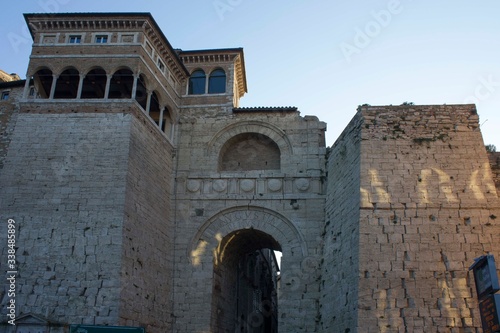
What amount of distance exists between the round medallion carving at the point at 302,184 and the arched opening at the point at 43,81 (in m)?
9.60

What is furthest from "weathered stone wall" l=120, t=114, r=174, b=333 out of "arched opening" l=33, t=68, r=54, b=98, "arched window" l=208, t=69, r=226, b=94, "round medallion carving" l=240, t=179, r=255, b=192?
"arched opening" l=33, t=68, r=54, b=98

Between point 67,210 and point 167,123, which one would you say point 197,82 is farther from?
point 67,210

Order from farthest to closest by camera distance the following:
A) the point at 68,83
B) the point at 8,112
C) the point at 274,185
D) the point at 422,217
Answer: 1. the point at 274,185
2. the point at 68,83
3. the point at 8,112
4. the point at 422,217

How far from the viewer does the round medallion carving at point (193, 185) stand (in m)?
18.1

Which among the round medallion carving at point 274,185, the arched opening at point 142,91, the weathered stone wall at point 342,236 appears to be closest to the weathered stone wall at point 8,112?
the arched opening at point 142,91

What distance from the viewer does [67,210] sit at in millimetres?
14086

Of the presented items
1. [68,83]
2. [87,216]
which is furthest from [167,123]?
[87,216]

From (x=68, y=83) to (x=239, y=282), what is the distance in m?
11.2

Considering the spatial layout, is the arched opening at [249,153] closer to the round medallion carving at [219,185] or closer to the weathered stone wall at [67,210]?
the round medallion carving at [219,185]

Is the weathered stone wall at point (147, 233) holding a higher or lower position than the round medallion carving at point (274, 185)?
lower

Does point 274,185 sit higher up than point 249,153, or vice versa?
point 249,153

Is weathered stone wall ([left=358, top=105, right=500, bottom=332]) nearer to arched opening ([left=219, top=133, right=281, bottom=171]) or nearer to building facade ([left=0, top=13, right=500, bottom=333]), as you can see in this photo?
building facade ([left=0, top=13, right=500, bottom=333])

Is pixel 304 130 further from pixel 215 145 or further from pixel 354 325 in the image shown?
pixel 354 325

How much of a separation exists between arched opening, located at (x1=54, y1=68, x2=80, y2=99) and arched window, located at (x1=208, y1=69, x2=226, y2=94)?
5.42 meters
